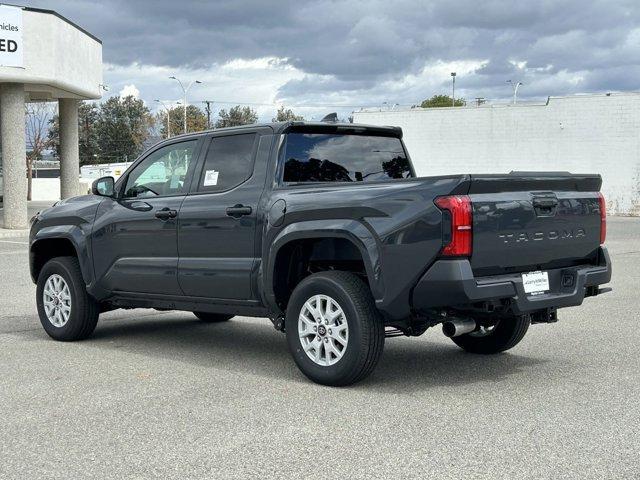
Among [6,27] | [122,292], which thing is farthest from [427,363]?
[6,27]

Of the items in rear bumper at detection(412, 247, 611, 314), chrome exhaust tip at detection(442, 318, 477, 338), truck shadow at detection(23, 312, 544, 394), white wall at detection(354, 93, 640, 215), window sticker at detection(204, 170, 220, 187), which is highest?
white wall at detection(354, 93, 640, 215)

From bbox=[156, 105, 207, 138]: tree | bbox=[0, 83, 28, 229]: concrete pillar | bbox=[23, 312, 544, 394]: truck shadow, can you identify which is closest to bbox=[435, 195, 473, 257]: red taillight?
bbox=[23, 312, 544, 394]: truck shadow

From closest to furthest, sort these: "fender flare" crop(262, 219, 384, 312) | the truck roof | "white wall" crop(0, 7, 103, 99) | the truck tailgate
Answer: the truck tailgate, "fender flare" crop(262, 219, 384, 312), the truck roof, "white wall" crop(0, 7, 103, 99)

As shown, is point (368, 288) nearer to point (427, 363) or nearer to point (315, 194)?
point (315, 194)

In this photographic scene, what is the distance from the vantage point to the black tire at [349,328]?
5812 mm

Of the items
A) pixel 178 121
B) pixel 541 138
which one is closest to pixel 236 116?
pixel 178 121

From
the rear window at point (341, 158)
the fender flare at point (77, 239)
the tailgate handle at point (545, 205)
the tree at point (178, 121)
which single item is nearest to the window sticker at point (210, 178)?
the rear window at point (341, 158)

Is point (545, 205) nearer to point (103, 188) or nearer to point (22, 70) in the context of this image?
point (103, 188)

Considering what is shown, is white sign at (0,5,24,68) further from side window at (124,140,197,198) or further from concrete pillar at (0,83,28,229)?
side window at (124,140,197,198)

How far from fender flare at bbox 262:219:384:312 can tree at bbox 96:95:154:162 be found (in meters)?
104

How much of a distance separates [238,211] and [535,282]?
7.51 feet

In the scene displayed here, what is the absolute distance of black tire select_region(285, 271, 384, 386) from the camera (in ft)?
19.1

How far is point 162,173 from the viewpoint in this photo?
7.62m

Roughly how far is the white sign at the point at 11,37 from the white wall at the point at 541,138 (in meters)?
23.3
